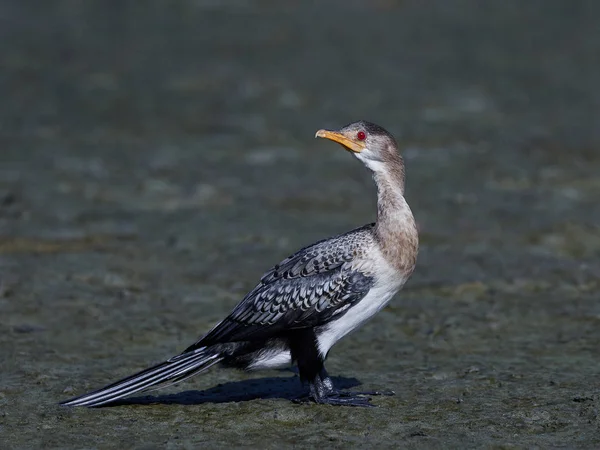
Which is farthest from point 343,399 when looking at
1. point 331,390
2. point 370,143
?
point 370,143

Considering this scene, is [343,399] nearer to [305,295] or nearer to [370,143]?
[305,295]

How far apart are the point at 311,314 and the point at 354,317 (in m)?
0.29

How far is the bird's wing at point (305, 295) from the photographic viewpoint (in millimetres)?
7879

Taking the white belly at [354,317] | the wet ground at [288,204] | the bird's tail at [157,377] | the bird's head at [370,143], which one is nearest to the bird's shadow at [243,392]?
the wet ground at [288,204]

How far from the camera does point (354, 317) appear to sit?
26.1 ft

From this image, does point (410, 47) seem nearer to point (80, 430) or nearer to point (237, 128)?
point (237, 128)

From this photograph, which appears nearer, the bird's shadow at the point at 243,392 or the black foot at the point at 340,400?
A: the black foot at the point at 340,400

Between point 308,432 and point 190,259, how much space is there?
457 centimetres

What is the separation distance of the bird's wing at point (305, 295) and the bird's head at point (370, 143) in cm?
57

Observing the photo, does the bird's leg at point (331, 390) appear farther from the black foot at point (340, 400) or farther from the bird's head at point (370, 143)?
the bird's head at point (370, 143)

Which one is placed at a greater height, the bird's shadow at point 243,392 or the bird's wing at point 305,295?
the bird's wing at point 305,295

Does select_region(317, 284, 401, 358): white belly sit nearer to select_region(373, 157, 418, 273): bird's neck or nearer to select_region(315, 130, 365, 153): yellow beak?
select_region(373, 157, 418, 273): bird's neck

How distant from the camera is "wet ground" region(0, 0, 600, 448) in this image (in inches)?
313

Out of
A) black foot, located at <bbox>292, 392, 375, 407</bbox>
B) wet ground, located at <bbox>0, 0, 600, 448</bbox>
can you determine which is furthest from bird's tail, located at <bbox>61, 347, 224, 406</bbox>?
black foot, located at <bbox>292, 392, 375, 407</bbox>
